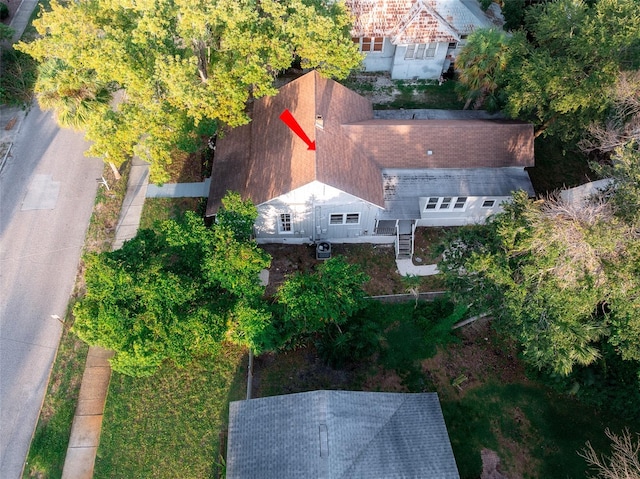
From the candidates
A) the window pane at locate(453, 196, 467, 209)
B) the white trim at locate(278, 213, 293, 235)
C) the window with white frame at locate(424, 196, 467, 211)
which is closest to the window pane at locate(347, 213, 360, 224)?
the white trim at locate(278, 213, 293, 235)

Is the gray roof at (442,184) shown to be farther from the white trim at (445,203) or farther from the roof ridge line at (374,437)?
the roof ridge line at (374,437)

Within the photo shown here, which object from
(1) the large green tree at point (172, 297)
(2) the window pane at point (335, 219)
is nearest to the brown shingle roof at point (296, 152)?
(2) the window pane at point (335, 219)

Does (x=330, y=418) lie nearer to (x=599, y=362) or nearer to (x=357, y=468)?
(x=357, y=468)

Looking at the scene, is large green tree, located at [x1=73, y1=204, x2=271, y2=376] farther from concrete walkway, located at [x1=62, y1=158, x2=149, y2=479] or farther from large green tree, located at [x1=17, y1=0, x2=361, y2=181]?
large green tree, located at [x1=17, y1=0, x2=361, y2=181]

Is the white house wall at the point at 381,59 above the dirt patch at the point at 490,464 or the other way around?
above

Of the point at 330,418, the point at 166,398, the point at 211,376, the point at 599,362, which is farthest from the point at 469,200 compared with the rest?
the point at 166,398

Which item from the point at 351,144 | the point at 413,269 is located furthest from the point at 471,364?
the point at 351,144
